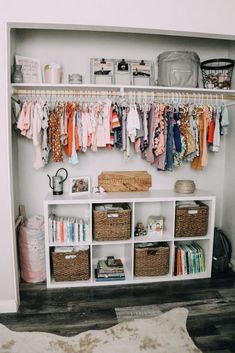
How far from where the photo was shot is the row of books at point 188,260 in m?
2.87

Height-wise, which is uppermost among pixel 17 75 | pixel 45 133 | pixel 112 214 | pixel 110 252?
pixel 17 75

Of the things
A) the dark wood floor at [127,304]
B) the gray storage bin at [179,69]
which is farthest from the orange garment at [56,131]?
the dark wood floor at [127,304]

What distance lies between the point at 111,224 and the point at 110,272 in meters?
0.52

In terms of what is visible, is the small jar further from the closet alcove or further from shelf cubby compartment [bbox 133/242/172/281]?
shelf cubby compartment [bbox 133/242/172/281]

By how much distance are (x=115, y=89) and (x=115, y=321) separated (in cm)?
204

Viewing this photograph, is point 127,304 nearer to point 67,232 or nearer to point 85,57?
point 67,232

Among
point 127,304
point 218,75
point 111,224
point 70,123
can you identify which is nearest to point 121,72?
point 70,123

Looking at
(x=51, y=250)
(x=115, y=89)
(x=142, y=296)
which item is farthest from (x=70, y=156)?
(x=142, y=296)

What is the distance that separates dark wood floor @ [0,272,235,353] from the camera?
2.06 meters

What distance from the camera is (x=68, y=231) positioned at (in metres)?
2.71

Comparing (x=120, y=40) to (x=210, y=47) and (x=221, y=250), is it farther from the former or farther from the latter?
(x=221, y=250)

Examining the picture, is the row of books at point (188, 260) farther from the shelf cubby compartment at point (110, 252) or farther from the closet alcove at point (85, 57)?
the closet alcove at point (85, 57)

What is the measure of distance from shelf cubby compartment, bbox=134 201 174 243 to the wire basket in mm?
→ 1281

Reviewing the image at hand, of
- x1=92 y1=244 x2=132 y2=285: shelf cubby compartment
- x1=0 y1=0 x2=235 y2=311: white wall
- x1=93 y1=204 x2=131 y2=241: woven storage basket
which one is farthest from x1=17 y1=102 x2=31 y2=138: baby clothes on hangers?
x1=92 y1=244 x2=132 y2=285: shelf cubby compartment
